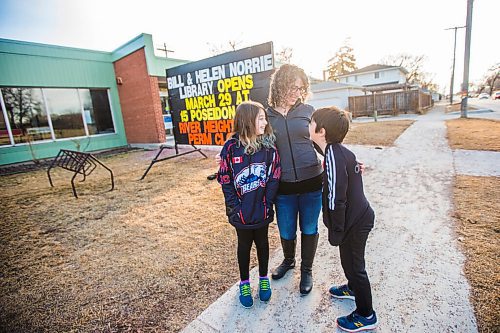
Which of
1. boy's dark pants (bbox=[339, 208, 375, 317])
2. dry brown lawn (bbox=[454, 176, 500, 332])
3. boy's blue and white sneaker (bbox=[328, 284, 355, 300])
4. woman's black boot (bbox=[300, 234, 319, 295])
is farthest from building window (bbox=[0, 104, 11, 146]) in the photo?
dry brown lawn (bbox=[454, 176, 500, 332])

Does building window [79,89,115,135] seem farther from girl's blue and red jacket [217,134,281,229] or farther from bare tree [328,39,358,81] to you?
bare tree [328,39,358,81]

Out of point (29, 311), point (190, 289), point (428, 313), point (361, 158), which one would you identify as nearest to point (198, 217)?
point (190, 289)

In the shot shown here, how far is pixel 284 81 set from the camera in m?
2.07

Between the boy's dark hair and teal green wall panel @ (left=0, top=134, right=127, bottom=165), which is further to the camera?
teal green wall panel @ (left=0, top=134, right=127, bottom=165)

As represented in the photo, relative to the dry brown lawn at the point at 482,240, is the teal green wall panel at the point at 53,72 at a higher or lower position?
higher

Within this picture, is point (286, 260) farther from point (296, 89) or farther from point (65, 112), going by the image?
point (65, 112)

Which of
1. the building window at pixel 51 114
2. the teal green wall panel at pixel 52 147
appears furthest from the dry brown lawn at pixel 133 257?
the building window at pixel 51 114

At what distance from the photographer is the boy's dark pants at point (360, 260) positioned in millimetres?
1688

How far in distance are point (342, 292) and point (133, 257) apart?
2.22m

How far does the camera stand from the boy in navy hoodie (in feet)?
5.41

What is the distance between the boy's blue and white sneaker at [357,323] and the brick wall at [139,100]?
36.4ft

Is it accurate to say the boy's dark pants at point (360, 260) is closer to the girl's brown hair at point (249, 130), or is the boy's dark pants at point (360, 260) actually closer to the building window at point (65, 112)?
the girl's brown hair at point (249, 130)

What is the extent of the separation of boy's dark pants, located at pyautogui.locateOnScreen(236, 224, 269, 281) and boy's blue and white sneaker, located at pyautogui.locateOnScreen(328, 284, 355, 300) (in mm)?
557

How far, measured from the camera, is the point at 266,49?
4777mm
